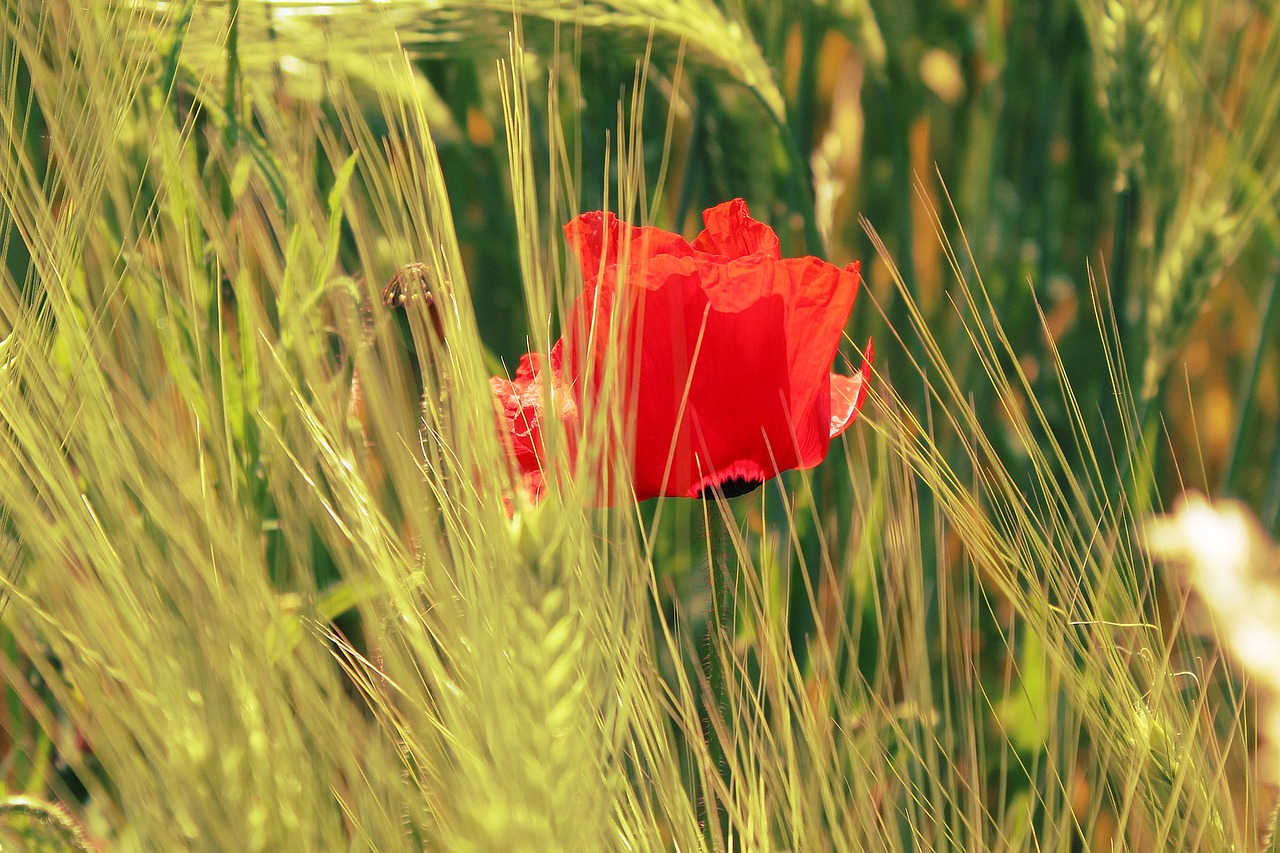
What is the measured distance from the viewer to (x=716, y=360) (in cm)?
26

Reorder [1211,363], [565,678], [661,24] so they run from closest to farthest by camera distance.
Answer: [565,678] < [661,24] < [1211,363]

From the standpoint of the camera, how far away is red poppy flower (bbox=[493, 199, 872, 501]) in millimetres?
248

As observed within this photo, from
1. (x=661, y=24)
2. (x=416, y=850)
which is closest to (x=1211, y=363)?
(x=661, y=24)

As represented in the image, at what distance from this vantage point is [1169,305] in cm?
42

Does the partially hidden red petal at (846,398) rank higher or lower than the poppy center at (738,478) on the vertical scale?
higher

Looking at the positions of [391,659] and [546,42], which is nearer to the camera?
[391,659]

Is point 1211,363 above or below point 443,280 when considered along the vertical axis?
below

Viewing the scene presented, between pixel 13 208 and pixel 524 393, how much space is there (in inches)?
4.7

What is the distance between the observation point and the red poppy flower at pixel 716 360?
0.81 feet

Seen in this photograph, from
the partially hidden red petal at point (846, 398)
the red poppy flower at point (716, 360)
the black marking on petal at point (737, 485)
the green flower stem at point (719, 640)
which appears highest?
the red poppy flower at point (716, 360)

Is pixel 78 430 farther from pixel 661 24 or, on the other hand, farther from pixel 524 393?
pixel 661 24

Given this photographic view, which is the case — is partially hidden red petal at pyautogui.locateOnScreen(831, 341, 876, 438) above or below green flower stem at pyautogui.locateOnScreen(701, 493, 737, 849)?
above

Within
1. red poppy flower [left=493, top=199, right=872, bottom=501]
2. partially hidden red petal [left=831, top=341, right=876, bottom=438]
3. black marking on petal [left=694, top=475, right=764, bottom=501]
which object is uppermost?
red poppy flower [left=493, top=199, right=872, bottom=501]

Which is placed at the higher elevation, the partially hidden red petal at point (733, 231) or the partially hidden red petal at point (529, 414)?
the partially hidden red petal at point (733, 231)
